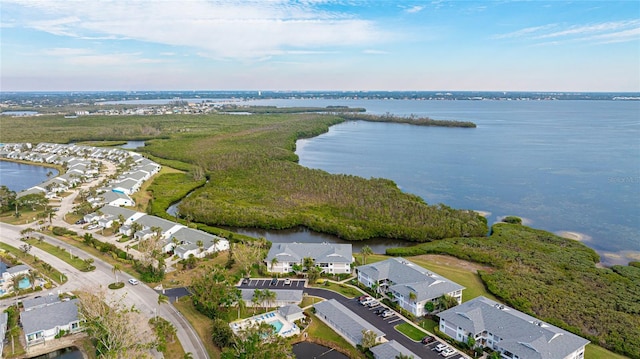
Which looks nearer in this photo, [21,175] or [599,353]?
[599,353]

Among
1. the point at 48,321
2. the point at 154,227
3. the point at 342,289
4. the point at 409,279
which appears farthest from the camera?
the point at 154,227

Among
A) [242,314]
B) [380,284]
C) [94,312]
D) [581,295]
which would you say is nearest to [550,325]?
[581,295]

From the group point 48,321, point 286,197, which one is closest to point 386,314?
point 48,321

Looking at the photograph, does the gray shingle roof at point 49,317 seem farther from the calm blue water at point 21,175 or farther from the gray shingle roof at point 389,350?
the calm blue water at point 21,175

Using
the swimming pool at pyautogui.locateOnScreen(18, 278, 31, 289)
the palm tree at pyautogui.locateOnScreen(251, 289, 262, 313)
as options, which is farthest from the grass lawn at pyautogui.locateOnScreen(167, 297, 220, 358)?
the swimming pool at pyautogui.locateOnScreen(18, 278, 31, 289)

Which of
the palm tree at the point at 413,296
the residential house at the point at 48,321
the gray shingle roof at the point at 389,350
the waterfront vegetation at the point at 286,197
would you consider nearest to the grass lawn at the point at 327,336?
the gray shingle roof at the point at 389,350

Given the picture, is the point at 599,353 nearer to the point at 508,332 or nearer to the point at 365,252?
the point at 508,332
